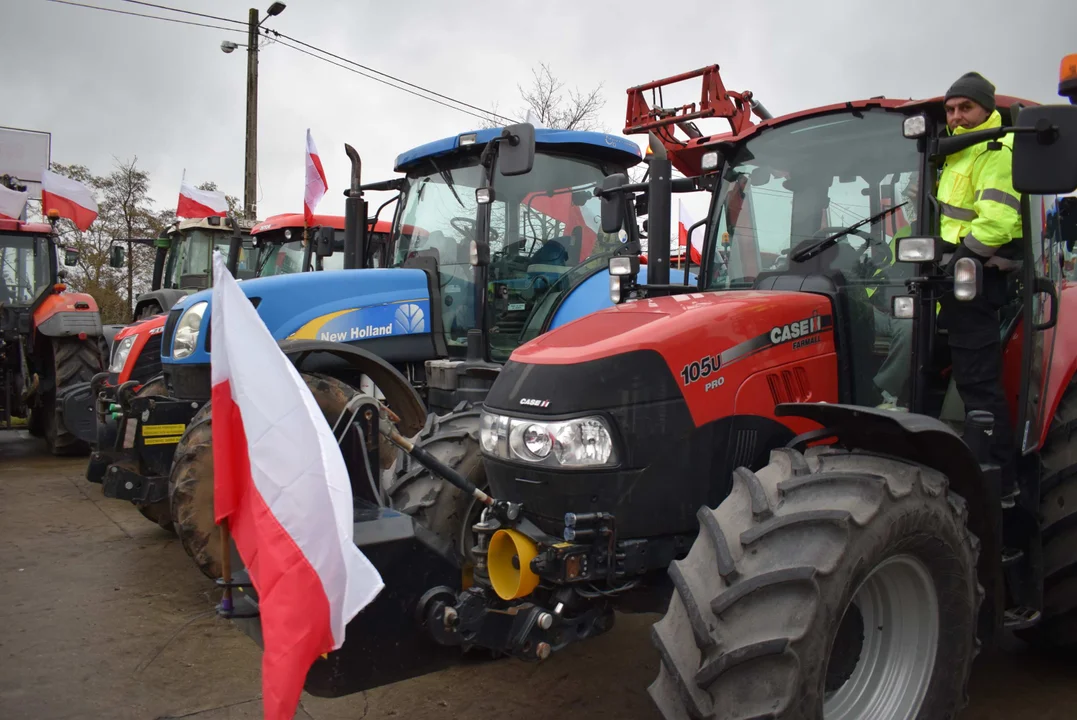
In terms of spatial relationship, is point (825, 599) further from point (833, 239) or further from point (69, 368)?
point (69, 368)

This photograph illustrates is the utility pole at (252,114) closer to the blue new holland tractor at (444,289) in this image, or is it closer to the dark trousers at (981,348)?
the blue new holland tractor at (444,289)

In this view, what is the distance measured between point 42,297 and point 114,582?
227 inches

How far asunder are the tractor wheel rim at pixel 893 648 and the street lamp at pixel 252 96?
16.1m

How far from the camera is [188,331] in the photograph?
18.0 ft

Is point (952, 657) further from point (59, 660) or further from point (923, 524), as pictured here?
point (59, 660)

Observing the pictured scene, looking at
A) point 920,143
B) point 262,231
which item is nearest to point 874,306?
point 920,143

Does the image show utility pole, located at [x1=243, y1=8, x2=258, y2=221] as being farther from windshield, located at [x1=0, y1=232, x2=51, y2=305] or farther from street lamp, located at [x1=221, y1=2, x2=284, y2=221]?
windshield, located at [x1=0, y1=232, x2=51, y2=305]

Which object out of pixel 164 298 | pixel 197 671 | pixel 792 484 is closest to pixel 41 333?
pixel 164 298

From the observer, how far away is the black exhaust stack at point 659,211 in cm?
366

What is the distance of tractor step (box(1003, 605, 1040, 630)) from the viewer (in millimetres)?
3260

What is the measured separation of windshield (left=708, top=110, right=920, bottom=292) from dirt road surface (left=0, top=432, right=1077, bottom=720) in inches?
71.1

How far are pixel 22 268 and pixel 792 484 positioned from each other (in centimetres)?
1022

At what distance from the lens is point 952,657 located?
2.84 meters

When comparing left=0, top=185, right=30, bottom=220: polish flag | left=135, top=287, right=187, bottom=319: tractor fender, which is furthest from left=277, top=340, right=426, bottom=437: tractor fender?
left=0, top=185, right=30, bottom=220: polish flag
